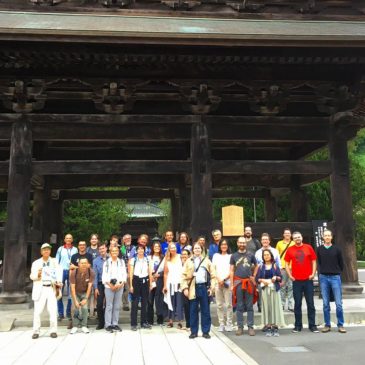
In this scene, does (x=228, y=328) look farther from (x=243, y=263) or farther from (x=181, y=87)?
(x=181, y=87)

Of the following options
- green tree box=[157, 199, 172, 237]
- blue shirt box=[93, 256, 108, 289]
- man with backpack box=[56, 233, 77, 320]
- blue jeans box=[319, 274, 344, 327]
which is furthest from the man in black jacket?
green tree box=[157, 199, 172, 237]

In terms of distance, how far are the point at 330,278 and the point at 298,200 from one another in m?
6.16

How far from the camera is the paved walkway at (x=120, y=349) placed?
5559 mm

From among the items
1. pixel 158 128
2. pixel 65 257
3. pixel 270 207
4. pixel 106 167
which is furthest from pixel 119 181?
pixel 270 207

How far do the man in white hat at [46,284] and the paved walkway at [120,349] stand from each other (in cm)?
43

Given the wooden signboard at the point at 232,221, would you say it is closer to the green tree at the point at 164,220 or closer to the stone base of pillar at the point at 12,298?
the stone base of pillar at the point at 12,298

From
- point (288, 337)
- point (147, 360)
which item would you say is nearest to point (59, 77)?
point (147, 360)

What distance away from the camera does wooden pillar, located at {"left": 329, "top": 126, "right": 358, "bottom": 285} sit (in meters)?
9.77

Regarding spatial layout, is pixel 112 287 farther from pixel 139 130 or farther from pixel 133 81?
pixel 133 81

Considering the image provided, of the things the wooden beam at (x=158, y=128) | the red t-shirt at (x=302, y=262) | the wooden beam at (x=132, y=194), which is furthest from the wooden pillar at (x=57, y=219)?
the red t-shirt at (x=302, y=262)

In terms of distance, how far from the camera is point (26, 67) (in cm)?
932

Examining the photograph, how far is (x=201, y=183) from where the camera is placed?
386 inches

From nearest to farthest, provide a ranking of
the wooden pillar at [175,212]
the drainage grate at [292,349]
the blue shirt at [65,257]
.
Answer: the drainage grate at [292,349] < the blue shirt at [65,257] < the wooden pillar at [175,212]

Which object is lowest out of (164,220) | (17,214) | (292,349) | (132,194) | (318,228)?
(292,349)
